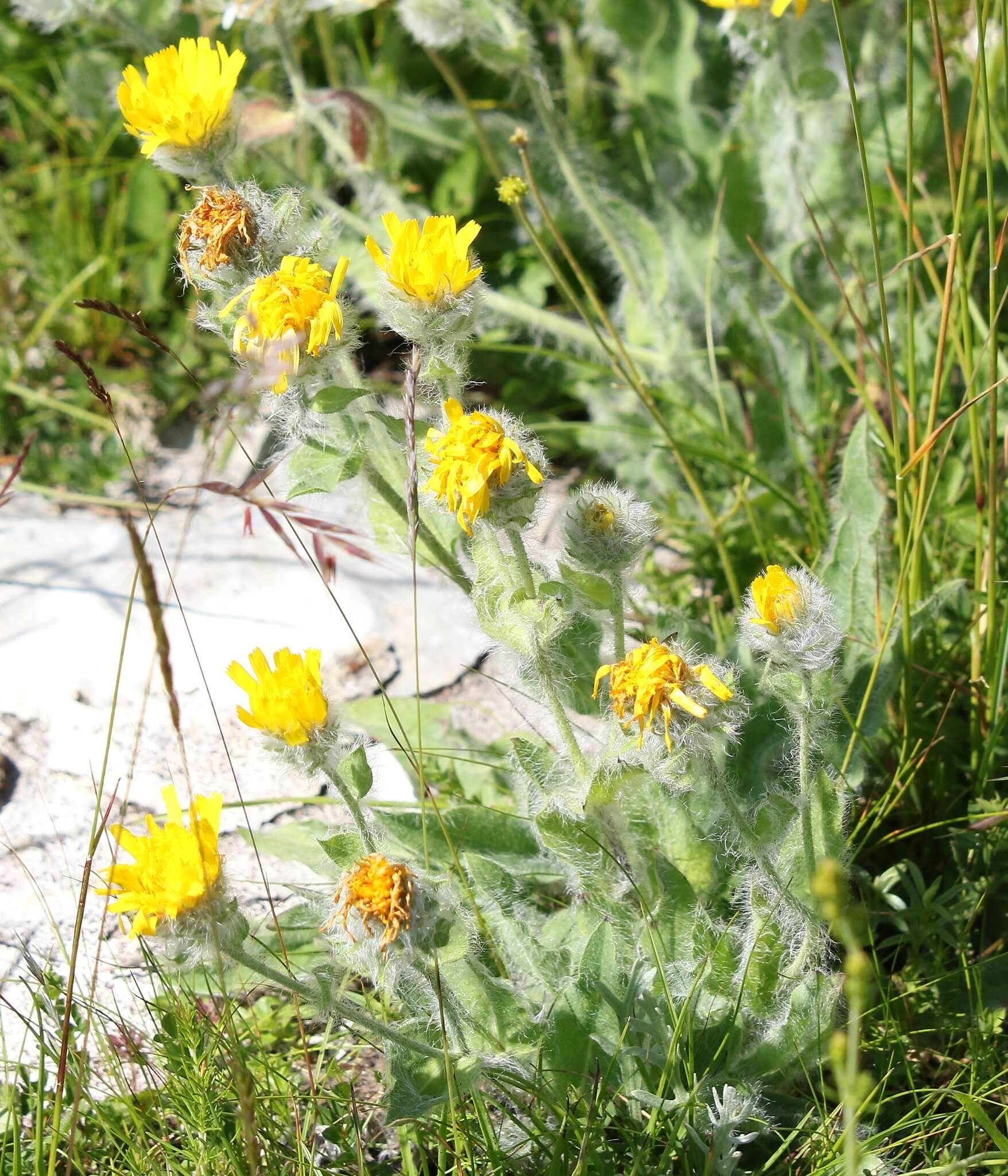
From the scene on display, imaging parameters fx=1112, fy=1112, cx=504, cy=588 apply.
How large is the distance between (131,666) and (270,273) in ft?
4.53

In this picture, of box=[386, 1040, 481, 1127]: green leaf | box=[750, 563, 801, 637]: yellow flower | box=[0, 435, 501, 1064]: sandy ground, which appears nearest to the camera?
box=[386, 1040, 481, 1127]: green leaf

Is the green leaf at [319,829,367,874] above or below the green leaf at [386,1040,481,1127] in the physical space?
above

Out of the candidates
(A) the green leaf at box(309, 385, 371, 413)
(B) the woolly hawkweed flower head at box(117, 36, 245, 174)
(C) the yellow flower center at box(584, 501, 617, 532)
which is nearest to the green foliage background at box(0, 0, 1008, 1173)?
(A) the green leaf at box(309, 385, 371, 413)

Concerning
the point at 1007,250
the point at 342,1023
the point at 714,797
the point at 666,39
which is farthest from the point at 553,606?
the point at 666,39

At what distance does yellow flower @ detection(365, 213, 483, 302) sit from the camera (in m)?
1.69

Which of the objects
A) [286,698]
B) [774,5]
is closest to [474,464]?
[286,698]

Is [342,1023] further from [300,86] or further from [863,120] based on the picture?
[863,120]

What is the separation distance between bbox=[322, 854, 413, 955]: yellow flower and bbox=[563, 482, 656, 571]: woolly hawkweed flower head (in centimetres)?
60

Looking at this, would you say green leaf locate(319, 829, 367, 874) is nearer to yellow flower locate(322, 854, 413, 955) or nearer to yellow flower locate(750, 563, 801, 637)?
yellow flower locate(322, 854, 413, 955)

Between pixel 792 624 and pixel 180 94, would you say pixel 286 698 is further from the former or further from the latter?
pixel 180 94

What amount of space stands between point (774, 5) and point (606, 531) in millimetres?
1556

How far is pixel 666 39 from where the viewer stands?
142 inches

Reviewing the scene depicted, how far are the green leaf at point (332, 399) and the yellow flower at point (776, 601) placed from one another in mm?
705

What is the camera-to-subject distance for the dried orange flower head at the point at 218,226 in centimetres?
176
